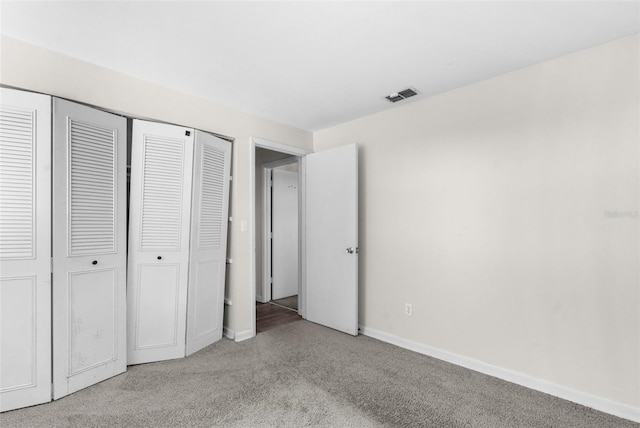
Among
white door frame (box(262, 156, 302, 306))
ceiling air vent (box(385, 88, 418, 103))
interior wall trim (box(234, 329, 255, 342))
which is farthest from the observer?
white door frame (box(262, 156, 302, 306))

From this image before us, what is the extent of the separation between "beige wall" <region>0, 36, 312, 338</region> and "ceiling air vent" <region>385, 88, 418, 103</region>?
1.32 meters

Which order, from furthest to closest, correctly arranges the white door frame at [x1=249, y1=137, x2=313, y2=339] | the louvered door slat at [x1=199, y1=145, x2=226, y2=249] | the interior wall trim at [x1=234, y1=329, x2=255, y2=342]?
the white door frame at [x1=249, y1=137, x2=313, y2=339] → the interior wall trim at [x1=234, y1=329, x2=255, y2=342] → the louvered door slat at [x1=199, y1=145, x2=226, y2=249]

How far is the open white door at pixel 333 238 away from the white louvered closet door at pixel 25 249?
2.43m

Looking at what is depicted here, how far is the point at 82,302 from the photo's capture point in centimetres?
218

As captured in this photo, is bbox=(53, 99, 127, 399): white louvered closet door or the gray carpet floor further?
bbox=(53, 99, 127, 399): white louvered closet door

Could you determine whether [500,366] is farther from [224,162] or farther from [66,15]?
[66,15]

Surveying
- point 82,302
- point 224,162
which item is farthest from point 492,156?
point 82,302

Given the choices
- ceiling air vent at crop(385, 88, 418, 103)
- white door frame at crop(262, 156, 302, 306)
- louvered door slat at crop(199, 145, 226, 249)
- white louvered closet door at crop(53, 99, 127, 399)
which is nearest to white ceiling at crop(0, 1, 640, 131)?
ceiling air vent at crop(385, 88, 418, 103)

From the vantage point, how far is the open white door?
331 cm

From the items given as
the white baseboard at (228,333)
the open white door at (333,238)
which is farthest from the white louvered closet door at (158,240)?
the open white door at (333,238)

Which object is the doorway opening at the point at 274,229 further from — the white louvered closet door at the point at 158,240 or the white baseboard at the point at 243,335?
the white louvered closet door at the point at 158,240

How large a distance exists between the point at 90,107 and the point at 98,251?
1.07 m

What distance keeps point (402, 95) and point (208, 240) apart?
2.28 metres

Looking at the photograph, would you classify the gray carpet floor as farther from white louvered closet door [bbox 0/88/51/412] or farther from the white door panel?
the white door panel
